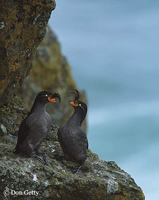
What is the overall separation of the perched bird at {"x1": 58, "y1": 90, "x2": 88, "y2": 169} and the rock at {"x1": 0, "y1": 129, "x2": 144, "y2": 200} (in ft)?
0.85

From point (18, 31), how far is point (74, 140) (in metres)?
3.61

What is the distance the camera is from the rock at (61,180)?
21500 millimetres

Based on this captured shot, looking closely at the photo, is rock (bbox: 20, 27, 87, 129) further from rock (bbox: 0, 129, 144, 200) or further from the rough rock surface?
rock (bbox: 0, 129, 144, 200)

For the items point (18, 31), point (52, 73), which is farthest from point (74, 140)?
point (52, 73)

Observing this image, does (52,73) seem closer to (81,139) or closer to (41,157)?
(81,139)

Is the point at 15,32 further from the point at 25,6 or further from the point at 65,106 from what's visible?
the point at 65,106

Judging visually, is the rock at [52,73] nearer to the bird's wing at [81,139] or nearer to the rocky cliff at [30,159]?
the rocky cliff at [30,159]

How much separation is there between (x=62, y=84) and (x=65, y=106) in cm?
530

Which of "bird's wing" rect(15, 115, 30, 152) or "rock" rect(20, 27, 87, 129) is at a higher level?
"rock" rect(20, 27, 87, 129)

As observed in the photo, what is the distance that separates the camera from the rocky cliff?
21.6 metres

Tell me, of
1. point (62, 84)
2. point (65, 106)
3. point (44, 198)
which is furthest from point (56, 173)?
point (62, 84)

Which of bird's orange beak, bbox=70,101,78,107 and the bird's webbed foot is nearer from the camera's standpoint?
the bird's webbed foot

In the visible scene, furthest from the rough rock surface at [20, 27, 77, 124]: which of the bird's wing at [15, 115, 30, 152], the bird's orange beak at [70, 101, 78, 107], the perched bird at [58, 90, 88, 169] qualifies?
the bird's wing at [15, 115, 30, 152]

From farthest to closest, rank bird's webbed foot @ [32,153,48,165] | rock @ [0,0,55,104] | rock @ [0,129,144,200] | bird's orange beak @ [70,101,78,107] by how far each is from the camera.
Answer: rock @ [0,0,55,104] → bird's orange beak @ [70,101,78,107] → bird's webbed foot @ [32,153,48,165] → rock @ [0,129,144,200]
